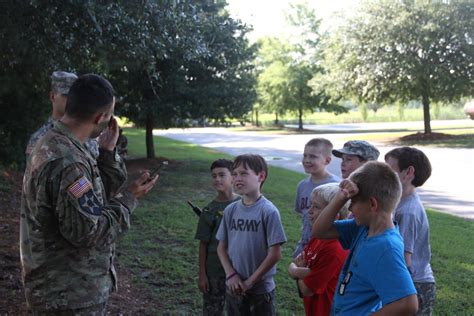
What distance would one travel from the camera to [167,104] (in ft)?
53.2

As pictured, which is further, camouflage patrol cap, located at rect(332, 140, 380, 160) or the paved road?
the paved road

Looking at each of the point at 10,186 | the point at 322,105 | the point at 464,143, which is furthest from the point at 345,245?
the point at 322,105

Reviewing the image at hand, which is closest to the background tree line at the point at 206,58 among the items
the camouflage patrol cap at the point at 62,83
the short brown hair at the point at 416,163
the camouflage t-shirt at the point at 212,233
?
the camouflage patrol cap at the point at 62,83

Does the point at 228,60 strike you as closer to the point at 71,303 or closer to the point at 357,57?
the point at 71,303

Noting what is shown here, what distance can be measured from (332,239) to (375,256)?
565 mm

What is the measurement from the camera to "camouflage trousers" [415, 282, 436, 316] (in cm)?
327

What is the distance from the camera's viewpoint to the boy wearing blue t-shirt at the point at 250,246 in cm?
343

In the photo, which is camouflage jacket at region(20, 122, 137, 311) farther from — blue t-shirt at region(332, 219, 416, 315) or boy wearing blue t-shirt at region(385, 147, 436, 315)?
boy wearing blue t-shirt at region(385, 147, 436, 315)

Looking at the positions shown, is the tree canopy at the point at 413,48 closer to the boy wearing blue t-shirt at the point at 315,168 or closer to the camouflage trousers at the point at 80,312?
the boy wearing blue t-shirt at the point at 315,168

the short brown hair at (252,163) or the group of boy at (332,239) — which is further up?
the short brown hair at (252,163)

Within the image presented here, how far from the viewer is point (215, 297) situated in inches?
154

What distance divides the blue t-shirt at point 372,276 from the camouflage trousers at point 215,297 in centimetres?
149

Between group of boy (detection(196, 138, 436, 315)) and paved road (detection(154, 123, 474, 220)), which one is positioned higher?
group of boy (detection(196, 138, 436, 315))

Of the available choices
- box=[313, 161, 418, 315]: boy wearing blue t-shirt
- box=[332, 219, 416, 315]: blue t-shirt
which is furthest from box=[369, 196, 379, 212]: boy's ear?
box=[332, 219, 416, 315]: blue t-shirt
